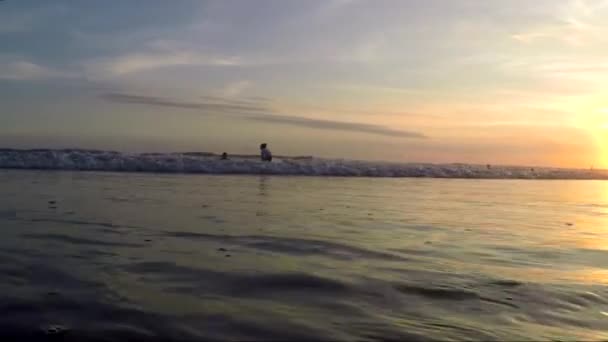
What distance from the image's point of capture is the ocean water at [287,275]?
3.64 meters

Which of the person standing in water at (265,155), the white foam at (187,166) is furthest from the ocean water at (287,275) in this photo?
the person standing in water at (265,155)

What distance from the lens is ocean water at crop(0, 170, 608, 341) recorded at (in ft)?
11.9

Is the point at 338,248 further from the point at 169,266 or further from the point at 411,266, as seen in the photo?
the point at 169,266

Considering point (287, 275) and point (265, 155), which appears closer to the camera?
point (287, 275)

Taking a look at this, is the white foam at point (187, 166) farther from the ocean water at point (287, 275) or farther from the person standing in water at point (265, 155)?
the ocean water at point (287, 275)

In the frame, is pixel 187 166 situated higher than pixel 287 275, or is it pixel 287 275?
pixel 187 166

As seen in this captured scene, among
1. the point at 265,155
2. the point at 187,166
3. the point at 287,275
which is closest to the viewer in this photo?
the point at 287,275

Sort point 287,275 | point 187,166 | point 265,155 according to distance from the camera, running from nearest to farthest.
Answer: point 287,275 → point 187,166 → point 265,155

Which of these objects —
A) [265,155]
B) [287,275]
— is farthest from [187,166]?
[287,275]

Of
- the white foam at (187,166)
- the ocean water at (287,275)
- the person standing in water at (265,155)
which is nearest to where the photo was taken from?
the ocean water at (287,275)

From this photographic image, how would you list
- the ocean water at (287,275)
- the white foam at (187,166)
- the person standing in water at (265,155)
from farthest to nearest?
the person standing in water at (265,155) < the white foam at (187,166) < the ocean water at (287,275)

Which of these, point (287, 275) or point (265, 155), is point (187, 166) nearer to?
point (265, 155)

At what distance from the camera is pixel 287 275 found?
5.09 m

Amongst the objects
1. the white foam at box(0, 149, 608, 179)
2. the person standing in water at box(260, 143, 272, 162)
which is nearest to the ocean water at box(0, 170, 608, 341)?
the white foam at box(0, 149, 608, 179)
